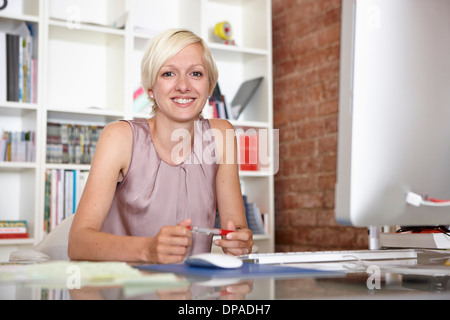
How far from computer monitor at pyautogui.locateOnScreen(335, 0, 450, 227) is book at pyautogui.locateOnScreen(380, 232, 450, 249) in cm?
44

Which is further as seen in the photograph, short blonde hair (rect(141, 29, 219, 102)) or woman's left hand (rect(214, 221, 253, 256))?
short blonde hair (rect(141, 29, 219, 102))

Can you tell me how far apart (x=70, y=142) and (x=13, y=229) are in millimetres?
507

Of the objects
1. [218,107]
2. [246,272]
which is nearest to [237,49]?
[218,107]

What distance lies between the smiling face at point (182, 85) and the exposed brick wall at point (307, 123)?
1.50 meters

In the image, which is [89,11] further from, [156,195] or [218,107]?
[156,195]

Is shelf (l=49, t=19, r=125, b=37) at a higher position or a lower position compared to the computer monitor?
higher

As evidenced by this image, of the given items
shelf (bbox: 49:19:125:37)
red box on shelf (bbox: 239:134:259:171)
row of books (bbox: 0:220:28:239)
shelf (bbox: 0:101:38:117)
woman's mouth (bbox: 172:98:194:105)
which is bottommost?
row of books (bbox: 0:220:28:239)

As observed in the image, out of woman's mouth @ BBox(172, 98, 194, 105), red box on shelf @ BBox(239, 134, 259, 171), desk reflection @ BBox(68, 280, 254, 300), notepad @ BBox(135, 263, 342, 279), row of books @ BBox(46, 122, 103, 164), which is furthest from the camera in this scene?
red box on shelf @ BBox(239, 134, 259, 171)

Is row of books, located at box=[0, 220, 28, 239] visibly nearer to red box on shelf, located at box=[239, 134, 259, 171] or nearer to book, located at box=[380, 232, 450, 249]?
red box on shelf, located at box=[239, 134, 259, 171]

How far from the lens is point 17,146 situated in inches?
108

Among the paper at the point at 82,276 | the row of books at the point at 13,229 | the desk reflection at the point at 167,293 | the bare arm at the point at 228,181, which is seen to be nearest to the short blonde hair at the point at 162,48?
the bare arm at the point at 228,181

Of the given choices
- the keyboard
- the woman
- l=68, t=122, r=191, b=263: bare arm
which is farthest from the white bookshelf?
the keyboard

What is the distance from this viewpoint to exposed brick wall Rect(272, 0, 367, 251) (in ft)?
10.1
